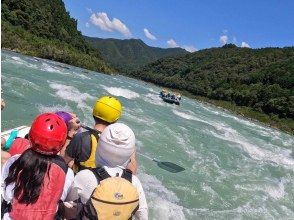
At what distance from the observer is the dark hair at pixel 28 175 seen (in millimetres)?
2951

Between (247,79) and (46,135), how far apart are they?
13090 cm

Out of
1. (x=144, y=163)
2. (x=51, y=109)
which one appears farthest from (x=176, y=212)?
(x=51, y=109)

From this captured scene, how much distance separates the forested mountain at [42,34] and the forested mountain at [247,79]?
32648mm

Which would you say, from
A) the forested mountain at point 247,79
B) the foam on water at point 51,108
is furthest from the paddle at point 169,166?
the forested mountain at point 247,79

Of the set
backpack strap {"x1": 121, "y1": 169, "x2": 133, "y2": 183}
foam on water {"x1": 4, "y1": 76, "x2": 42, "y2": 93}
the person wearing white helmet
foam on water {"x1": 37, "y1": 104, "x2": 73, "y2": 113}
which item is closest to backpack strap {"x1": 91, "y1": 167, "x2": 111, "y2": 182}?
the person wearing white helmet

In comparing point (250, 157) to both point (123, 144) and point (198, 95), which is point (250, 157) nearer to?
point (123, 144)

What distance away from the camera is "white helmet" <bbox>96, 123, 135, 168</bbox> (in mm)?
3207

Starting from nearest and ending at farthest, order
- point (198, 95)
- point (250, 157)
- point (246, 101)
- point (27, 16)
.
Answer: point (250, 157) < point (27, 16) < point (246, 101) < point (198, 95)

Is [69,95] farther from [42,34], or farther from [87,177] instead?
[42,34]

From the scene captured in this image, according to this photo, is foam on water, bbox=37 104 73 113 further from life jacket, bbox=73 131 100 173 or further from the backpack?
the backpack

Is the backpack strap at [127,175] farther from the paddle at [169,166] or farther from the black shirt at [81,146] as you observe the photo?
the paddle at [169,166]

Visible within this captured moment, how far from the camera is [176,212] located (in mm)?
9055

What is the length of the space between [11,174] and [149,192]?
22.6 ft

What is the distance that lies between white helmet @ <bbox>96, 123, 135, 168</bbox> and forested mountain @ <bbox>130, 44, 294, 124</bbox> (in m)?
91.3
